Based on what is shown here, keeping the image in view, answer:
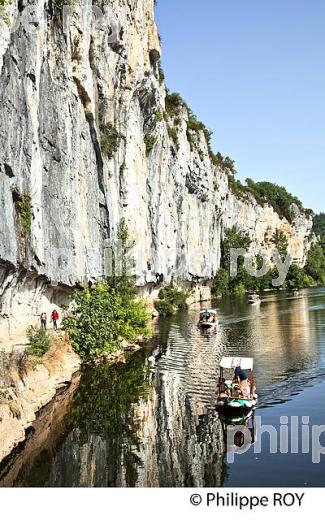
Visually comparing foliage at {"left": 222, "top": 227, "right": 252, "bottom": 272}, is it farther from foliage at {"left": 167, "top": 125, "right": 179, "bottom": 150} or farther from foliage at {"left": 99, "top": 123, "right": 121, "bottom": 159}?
foliage at {"left": 99, "top": 123, "right": 121, "bottom": 159}

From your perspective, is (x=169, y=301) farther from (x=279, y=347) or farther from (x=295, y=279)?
(x=295, y=279)

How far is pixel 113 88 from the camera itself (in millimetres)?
43094

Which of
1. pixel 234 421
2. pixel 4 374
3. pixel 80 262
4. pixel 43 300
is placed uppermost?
pixel 80 262

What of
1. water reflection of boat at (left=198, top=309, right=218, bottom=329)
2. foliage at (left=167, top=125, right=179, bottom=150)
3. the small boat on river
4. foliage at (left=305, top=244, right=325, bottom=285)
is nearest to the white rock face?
foliage at (left=167, top=125, right=179, bottom=150)

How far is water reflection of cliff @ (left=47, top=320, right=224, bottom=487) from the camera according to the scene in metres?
15.5

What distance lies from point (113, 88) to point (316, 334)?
24266mm

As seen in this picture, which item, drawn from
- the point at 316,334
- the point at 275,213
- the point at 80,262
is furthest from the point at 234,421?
the point at 275,213

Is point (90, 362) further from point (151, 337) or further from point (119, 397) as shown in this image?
point (151, 337)

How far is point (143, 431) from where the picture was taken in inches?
765

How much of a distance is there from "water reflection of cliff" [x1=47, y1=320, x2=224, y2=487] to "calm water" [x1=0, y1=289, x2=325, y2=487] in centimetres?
→ 3

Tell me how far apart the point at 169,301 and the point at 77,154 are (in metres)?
30.5

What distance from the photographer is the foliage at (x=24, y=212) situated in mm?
26250

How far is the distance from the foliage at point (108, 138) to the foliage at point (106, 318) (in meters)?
8.51

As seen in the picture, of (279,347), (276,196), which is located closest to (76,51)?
(279,347)
